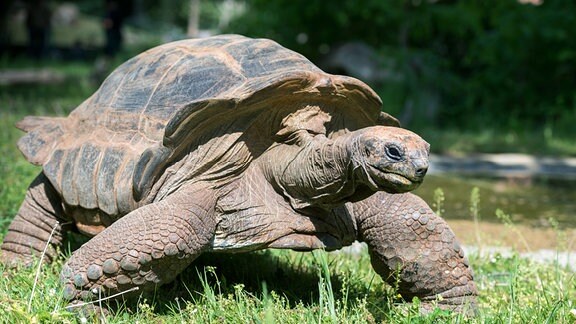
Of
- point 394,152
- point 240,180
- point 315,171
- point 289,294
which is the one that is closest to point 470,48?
point 289,294

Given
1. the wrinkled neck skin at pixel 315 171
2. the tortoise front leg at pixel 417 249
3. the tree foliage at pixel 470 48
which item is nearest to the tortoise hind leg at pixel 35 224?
the wrinkled neck skin at pixel 315 171

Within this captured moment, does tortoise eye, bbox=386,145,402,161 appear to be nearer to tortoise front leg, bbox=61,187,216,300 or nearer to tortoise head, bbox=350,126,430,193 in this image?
tortoise head, bbox=350,126,430,193

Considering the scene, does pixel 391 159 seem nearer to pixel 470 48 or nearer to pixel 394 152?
pixel 394 152

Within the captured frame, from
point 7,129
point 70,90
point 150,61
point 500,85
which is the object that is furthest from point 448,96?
point 150,61

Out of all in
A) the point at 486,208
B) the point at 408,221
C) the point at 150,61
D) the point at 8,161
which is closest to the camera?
the point at 408,221

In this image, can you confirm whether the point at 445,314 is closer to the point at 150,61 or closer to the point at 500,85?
the point at 150,61

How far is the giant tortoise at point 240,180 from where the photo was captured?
8.24ft

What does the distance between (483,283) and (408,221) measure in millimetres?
833

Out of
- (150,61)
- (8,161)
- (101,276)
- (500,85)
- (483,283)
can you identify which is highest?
(150,61)

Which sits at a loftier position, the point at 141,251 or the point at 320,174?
the point at 320,174

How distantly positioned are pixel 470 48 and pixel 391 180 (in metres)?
9.94

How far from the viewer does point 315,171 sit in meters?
2.53

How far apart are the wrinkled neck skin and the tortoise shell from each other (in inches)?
4.2

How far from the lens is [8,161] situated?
16.5ft
